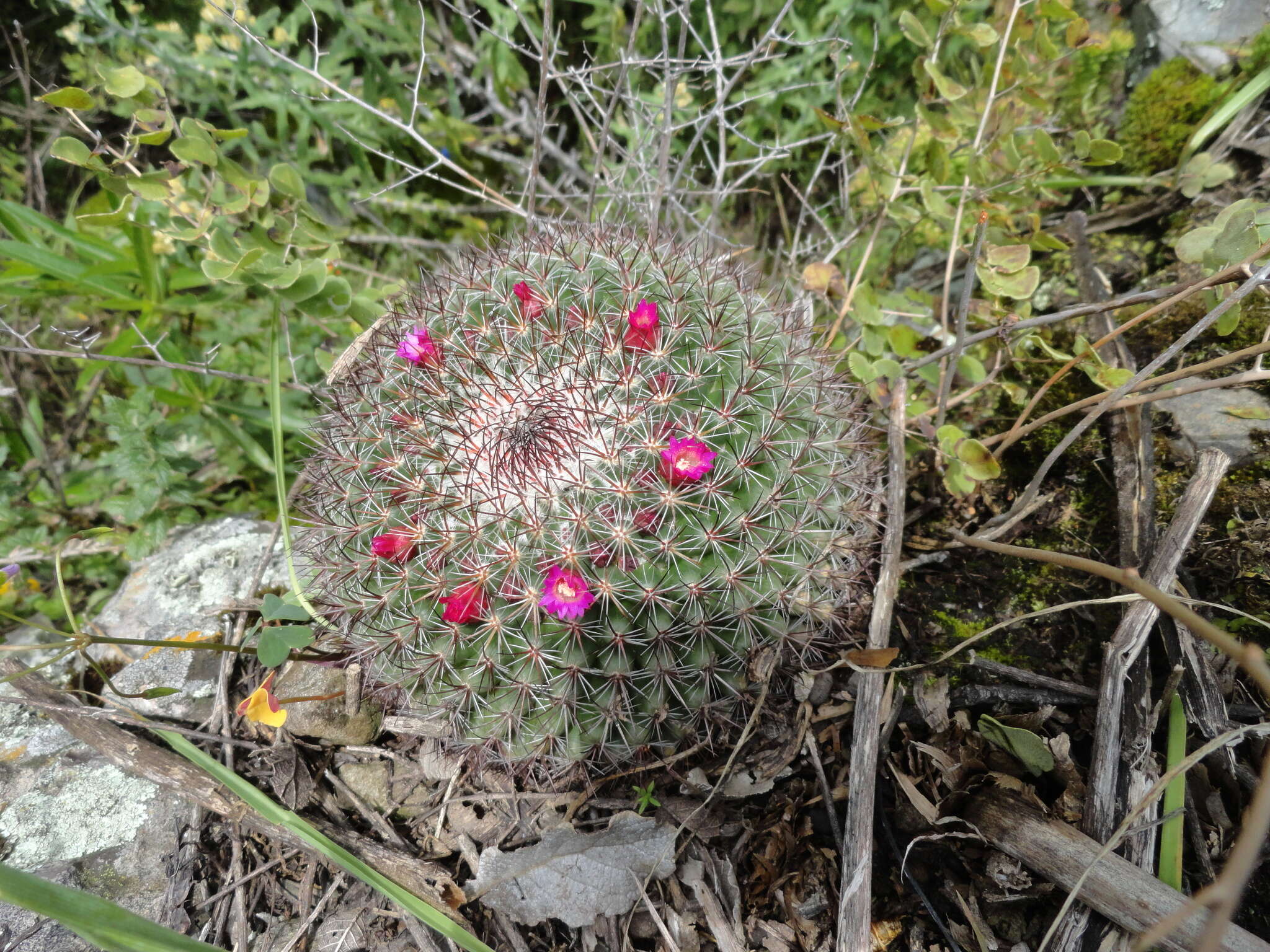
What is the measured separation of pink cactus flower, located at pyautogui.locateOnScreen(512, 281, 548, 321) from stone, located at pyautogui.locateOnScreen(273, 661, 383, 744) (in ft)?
4.74

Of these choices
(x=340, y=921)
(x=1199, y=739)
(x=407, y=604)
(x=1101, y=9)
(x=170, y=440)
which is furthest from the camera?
(x=1101, y=9)

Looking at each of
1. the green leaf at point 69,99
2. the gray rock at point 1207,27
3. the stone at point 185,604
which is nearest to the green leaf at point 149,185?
the green leaf at point 69,99

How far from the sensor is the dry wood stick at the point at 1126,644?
74.9 inches

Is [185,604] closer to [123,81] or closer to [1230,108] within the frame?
[123,81]

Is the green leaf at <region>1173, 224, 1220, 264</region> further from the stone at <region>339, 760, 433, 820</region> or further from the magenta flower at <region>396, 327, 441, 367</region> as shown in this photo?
the stone at <region>339, 760, 433, 820</region>

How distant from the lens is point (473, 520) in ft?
6.46

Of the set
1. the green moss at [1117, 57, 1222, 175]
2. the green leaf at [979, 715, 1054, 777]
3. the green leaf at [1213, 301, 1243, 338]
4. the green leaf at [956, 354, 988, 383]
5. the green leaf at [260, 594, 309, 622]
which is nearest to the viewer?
the green leaf at [979, 715, 1054, 777]

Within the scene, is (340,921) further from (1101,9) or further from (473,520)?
(1101,9)

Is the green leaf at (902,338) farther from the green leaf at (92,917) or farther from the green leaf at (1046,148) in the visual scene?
the green leaf at (92,917)

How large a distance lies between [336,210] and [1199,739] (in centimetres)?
540

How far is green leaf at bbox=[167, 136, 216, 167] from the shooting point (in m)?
2.57

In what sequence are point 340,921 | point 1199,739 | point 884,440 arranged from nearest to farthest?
1. point 1199,739
2. point 340,921
3. point 884,440

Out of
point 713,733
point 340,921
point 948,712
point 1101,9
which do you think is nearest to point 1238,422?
point 948,712

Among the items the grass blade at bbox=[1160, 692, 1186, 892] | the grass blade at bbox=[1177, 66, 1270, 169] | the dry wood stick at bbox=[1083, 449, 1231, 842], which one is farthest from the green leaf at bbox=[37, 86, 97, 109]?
the grass blade at bbox=[1177, 66, 1270, 169]
